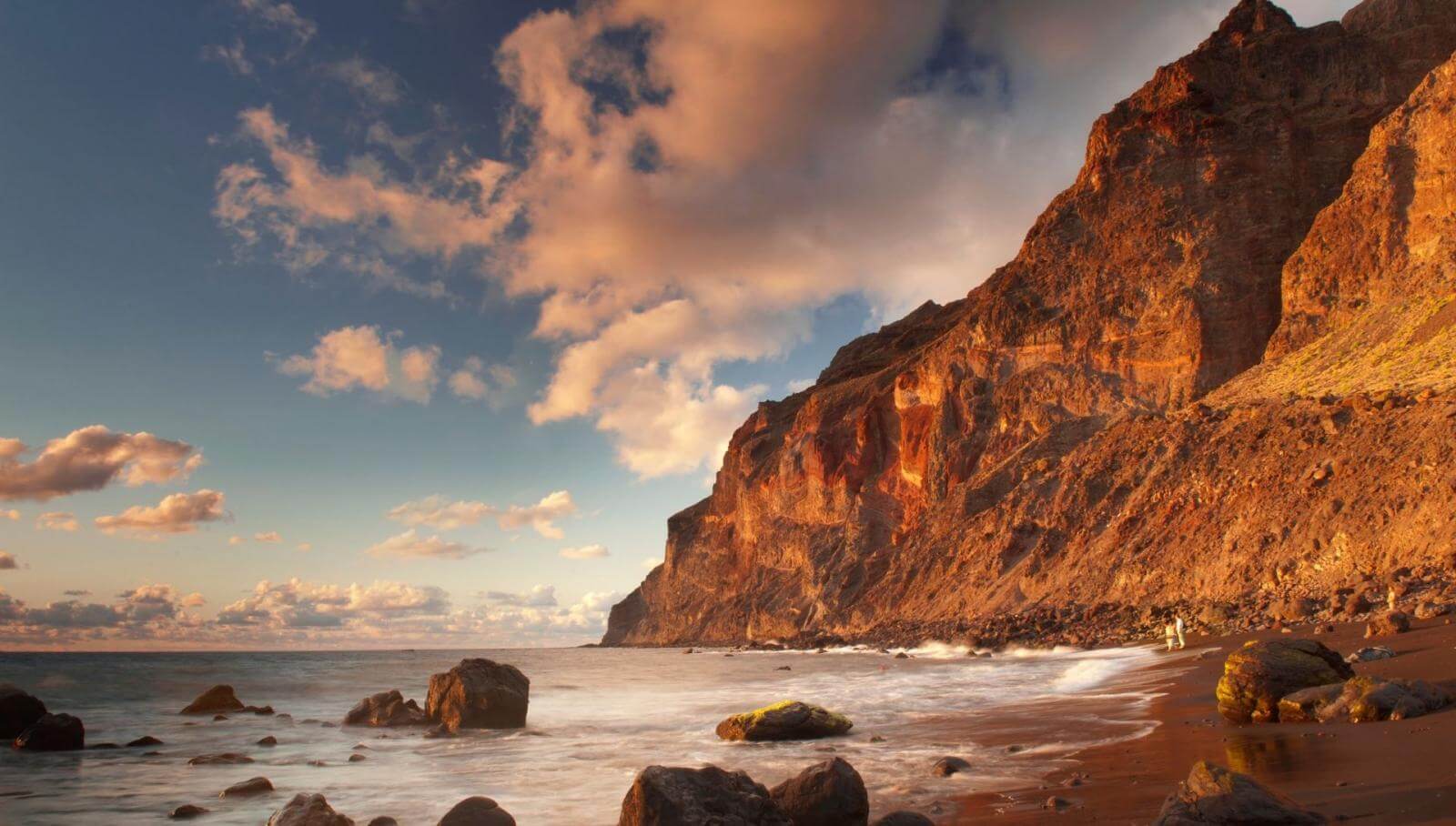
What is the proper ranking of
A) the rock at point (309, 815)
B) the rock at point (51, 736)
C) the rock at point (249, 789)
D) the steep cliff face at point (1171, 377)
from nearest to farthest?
the rock at point (309, 815)
the rock at point (249, 789)
the rock at point (51, 736)
the steep cliff face at point (1171, 377)

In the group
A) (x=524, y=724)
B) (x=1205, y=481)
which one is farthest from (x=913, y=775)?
(x=1205, y=481)

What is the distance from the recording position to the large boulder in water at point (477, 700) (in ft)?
66.6

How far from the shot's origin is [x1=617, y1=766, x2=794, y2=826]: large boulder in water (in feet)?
A: 23.8

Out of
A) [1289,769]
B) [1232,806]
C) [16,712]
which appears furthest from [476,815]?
[16,712]

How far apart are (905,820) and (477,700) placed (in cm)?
1564

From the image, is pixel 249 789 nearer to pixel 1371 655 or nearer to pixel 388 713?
pixel 388 713

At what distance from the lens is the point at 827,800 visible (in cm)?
775

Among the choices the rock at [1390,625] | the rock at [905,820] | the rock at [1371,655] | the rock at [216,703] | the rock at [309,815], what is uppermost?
the rock at [1390,625]

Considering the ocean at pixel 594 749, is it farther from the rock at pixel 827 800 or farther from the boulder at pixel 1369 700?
the boulder at pixel 1369 700

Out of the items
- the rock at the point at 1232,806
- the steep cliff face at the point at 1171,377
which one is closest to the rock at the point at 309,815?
the rock at the point at 1232,806

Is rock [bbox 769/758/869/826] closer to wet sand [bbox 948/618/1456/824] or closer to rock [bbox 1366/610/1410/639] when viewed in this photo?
wet sand [bbox 948/618/1456/824]

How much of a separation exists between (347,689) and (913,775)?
35464mm

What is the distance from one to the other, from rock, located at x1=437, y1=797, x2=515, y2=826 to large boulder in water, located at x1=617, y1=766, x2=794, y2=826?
1.59m

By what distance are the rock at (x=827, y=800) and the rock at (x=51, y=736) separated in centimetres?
1819
